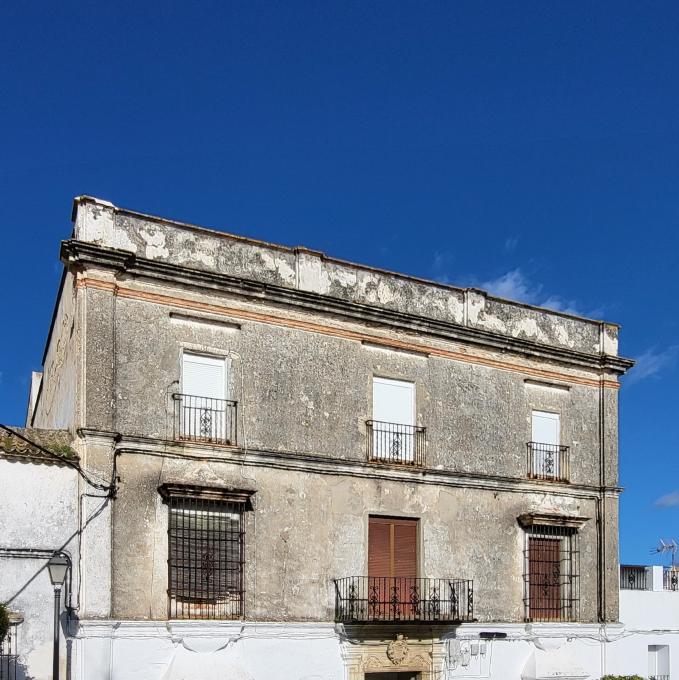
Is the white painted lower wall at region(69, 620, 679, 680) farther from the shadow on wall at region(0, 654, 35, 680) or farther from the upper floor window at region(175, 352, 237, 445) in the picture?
the upper floor window at region(175, 352, 237, 445)

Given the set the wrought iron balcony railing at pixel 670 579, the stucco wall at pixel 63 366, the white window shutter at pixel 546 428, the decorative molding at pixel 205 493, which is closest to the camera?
the decorative molding at pixel 205 493

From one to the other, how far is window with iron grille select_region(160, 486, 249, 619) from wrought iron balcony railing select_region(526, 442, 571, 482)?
21.6ft

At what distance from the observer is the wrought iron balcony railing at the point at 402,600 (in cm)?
1811

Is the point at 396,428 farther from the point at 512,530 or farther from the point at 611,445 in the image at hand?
the point at 611,445

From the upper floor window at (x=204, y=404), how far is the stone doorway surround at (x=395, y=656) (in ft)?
14.1

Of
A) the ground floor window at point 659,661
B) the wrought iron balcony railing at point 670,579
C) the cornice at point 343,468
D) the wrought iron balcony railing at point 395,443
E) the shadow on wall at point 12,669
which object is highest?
the wrought iron balcony railing at point 395,443

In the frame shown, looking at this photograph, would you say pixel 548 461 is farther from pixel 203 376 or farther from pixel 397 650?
pixel 203 376

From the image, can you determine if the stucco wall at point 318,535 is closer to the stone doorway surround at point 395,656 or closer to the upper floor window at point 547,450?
the upper floor window at point 547,450

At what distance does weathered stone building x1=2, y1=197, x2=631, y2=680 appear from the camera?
1644cm

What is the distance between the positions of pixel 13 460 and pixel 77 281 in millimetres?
2960

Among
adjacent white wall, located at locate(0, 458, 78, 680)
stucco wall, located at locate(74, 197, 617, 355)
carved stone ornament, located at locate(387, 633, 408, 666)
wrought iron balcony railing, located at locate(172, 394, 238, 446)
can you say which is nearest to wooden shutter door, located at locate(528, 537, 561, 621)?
carved stone ornament, located at locate(387, 633, 408, 666)

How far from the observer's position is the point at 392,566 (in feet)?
62.4

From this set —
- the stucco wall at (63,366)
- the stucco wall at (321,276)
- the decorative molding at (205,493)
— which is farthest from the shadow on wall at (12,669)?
the stucco wall at (321,276)

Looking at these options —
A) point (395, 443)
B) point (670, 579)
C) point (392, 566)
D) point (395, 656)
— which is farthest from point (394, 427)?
point (670, 579)
